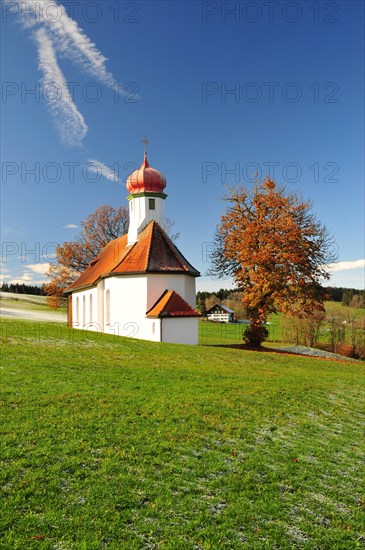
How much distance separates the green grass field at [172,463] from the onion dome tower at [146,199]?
61.5 ft

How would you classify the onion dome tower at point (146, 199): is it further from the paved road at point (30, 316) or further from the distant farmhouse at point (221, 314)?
the distant farmhouse at point (221, 314)

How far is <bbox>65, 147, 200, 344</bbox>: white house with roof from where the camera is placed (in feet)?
83.5

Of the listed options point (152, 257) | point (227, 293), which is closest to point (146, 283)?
point (152, 257)

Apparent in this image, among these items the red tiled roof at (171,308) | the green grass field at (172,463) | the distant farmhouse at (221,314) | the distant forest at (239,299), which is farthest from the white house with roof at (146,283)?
the distant farmhouse at (221,314)

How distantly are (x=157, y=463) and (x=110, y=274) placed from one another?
2235cm

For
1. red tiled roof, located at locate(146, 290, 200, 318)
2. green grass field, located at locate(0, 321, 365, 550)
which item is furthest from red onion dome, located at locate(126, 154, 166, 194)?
green grass field, located at locate(0, 321, 365, 550)

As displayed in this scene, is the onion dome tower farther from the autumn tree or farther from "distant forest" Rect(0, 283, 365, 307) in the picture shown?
"distant forest" Rect(0, 283, 365, 307)

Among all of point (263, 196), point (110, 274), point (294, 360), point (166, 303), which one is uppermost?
point (263, 196)

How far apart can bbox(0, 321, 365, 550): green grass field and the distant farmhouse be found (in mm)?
68709

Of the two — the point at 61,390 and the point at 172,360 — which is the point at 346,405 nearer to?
the point at 172,360

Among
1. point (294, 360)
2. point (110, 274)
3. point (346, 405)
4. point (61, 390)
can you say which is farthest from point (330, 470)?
point (110, 274)

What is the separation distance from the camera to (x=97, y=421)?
859 cm

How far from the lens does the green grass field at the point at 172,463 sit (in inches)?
204

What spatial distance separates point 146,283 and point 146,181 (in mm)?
9156
